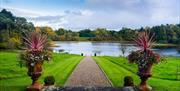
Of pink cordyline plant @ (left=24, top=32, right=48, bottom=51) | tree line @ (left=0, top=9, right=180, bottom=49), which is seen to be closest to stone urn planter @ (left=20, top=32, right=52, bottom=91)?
pink cordyline plant @ (left=24, top=32, right=48, bottom=51)

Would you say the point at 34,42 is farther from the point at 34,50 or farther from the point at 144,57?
the point at 144,57

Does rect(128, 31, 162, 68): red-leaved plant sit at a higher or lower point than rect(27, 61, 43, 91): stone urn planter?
higher

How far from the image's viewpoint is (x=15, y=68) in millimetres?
32250

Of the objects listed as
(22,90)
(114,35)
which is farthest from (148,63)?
(114,35)

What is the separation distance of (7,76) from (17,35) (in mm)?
51201

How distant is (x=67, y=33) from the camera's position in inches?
5413

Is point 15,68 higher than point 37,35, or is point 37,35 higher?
point 37,35

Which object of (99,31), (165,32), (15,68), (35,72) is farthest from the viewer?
(99,31)

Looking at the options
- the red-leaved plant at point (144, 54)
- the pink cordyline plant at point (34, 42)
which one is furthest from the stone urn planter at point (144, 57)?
the pink cordyline plant at point (34, 42)

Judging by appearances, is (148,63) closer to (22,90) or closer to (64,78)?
(22,90)

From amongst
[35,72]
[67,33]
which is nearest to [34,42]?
[35,72]

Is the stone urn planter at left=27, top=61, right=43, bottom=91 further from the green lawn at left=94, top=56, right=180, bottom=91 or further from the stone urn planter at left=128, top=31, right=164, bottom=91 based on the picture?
the green lawn at left=94, top=56, right=180, bottom=91

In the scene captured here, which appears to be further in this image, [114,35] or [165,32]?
[114,35]

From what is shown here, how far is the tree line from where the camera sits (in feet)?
236
